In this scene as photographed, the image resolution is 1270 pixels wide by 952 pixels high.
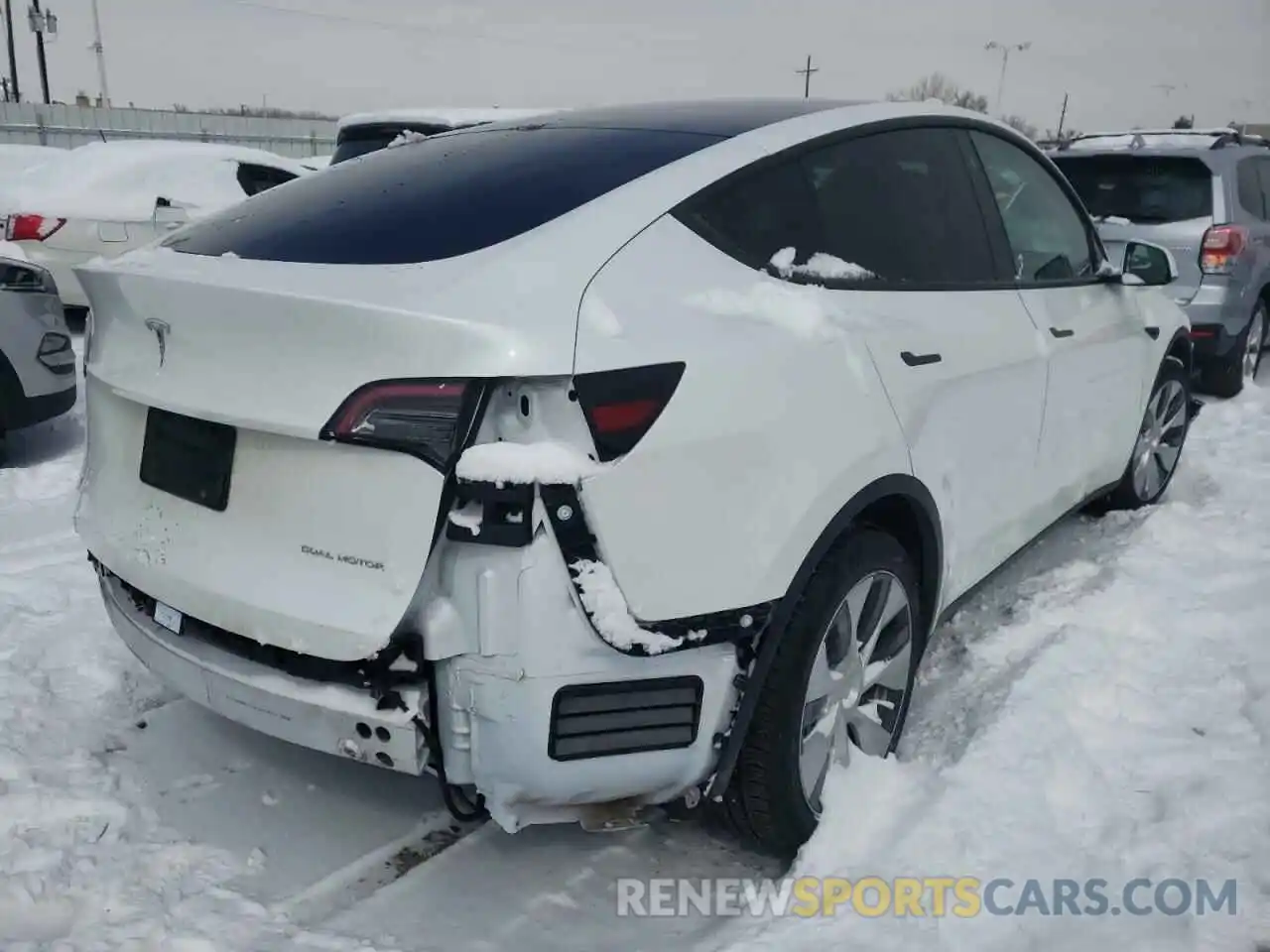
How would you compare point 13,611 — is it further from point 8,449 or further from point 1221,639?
point 1221,639

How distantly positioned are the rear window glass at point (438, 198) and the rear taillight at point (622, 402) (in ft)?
1.38

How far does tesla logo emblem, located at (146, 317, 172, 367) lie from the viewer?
7.08ft

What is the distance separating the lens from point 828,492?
2.26 meters

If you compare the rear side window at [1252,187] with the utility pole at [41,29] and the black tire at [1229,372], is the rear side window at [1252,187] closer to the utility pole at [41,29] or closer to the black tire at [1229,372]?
the black tire at [1229,372]

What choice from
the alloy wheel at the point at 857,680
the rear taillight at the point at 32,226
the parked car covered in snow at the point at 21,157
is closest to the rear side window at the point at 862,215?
the alloy wheel at the point at 857,680

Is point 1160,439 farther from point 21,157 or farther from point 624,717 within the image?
point 21,157

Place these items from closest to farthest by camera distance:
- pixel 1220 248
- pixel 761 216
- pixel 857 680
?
pixel 761 216
pixel 857 680
pixel 1220 248

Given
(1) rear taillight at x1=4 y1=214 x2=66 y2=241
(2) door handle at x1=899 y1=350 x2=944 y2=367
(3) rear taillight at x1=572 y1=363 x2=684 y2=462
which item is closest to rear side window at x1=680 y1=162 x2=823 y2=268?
(2) door handle at x1=899 y1=350 x2=944 y2=367

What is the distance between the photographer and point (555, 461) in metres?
1.81

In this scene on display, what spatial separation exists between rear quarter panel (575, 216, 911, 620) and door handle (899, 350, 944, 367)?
0.22 meters

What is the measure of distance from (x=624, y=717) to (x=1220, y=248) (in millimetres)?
6415

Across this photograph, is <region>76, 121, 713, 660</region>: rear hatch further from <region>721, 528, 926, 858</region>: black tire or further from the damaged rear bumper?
<region>721, 528, 926, 858</region>: black tire

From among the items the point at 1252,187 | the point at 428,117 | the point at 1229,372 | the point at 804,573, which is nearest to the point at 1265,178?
the point at 1252,187

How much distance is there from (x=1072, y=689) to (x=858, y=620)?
0.97 meters
